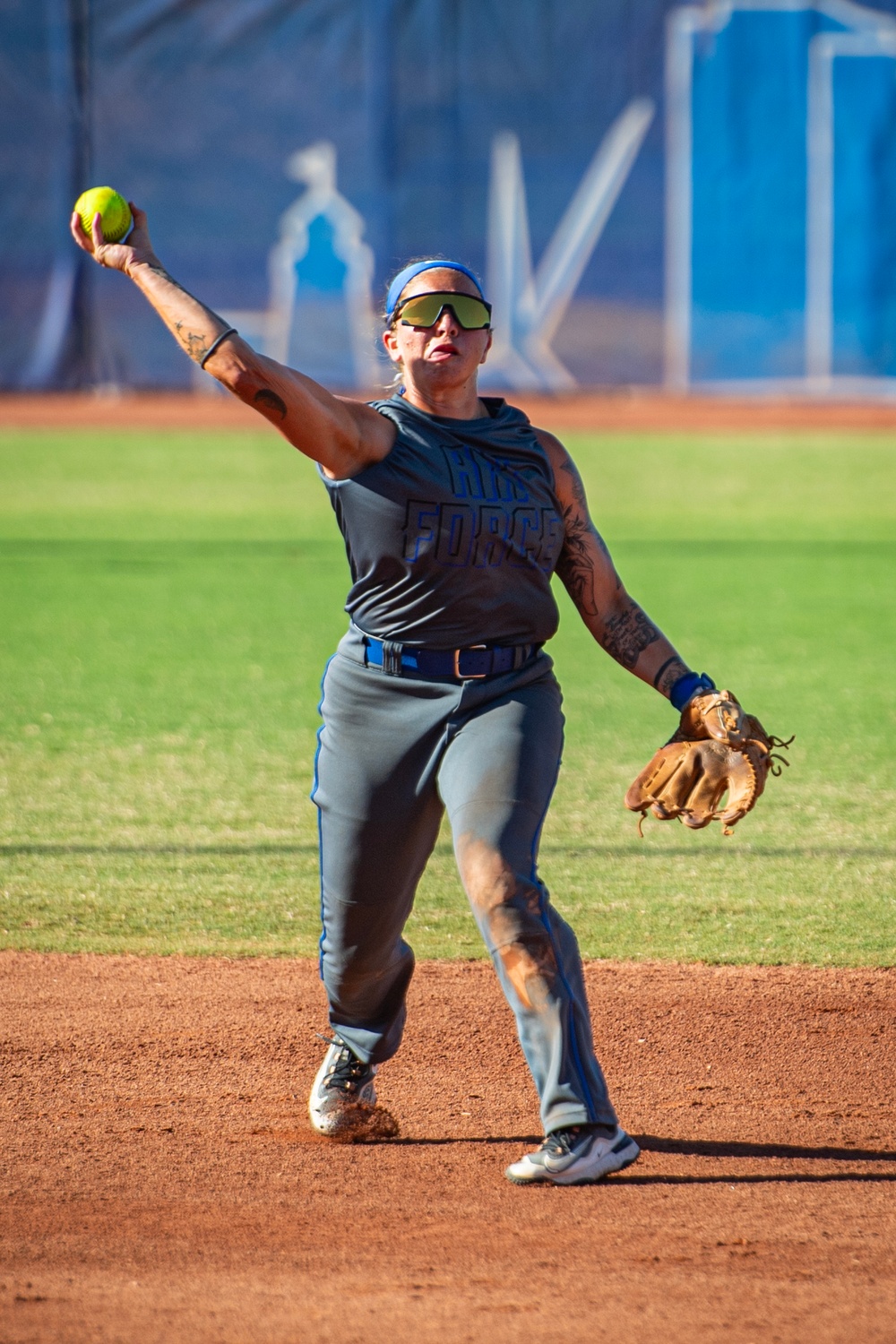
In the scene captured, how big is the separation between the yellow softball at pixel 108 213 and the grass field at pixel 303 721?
2.37 m

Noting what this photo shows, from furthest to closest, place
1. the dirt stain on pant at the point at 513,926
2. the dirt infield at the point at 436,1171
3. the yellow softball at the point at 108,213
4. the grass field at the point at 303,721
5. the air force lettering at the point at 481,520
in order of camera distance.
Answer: the grass field at the point at 303,721 → the yellow softball at the point at 108,213 → the air force lettering at the point at 481,520 → the dirt stain on pant at the point at 513,926 → the dirt infield at the point at 436,1171

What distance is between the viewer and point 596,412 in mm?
23234

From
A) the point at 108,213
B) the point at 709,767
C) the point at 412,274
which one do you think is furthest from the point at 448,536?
the point at 108,213

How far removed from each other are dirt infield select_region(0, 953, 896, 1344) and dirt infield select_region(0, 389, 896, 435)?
1835cm

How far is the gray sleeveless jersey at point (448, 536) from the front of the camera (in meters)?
3.55

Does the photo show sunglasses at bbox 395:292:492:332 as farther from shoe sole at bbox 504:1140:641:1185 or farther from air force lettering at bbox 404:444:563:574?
shoe sole at bbox 504:1140:641:1185

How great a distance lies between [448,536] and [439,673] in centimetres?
30

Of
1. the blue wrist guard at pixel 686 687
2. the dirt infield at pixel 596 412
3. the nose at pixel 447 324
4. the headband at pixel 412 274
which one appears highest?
the dirt infield at pixel 596 412

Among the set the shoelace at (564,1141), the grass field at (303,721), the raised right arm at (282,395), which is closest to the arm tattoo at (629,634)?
the raised right arm at (282,395)

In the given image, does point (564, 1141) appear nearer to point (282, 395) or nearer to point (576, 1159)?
point (576, 1159)

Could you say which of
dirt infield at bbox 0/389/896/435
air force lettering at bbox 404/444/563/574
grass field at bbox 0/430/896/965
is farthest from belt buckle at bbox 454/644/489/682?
dirt infield at bbox 0/389/896/435

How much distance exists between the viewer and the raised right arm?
3420mm

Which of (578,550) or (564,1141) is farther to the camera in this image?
(578,550)

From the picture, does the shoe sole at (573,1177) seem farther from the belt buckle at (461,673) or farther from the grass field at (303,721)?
the grass field at (303,721)
